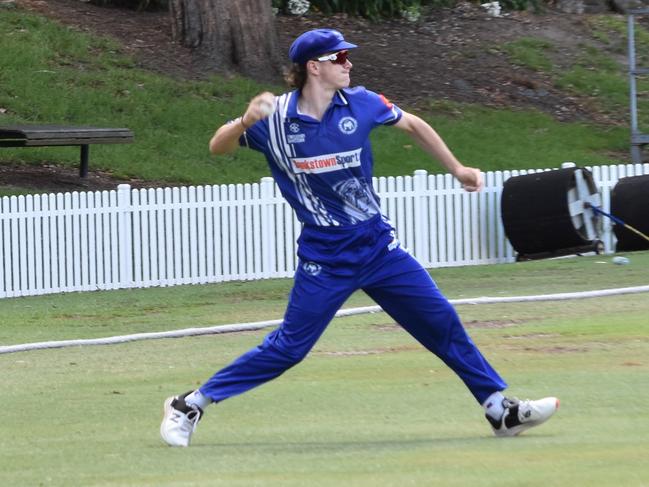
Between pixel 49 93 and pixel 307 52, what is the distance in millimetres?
17002

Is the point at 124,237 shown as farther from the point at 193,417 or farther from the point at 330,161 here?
the point at 330,161

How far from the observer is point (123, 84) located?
24.2 meters

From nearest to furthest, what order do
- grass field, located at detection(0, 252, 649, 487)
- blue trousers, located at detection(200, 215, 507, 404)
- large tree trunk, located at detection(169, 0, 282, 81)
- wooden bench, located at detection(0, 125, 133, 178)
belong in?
grass field, located at detection(0, 252, 649, 487)
blue trousers, located at detection(200, 215, 507, 404)
wooden bench, located at detection(0, 125, 133, 178)
large tree trunk, located at detection(169, 0, 282, 81)

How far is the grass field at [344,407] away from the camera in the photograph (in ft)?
20.6

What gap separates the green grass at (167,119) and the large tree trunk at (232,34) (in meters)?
0.57

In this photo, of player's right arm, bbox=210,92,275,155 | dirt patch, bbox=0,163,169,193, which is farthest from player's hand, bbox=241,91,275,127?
dirt patch, bbox=0,163,169,193

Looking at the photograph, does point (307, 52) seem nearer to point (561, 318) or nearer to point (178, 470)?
point (178, 470)

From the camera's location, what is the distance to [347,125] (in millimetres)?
6836

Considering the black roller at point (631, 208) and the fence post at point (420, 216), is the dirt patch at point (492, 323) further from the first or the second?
the black roller at point (631, 208)

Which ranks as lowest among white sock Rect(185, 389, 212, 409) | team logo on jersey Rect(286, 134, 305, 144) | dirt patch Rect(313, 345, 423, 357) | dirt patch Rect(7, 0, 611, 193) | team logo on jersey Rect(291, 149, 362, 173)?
dirt patch Rect(7, 0, 611, 193)

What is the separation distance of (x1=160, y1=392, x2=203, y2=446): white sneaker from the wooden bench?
41.2 ft

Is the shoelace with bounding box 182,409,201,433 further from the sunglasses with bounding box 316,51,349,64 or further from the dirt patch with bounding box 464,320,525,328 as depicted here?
the dirt patch with bounding box 464,320,525,328

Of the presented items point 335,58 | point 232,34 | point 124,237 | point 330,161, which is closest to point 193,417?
point 330,161

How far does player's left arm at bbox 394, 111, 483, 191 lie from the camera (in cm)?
691
